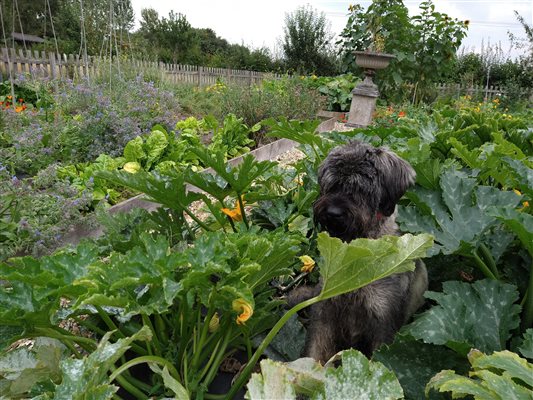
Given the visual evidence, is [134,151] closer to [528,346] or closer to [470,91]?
[528,346]

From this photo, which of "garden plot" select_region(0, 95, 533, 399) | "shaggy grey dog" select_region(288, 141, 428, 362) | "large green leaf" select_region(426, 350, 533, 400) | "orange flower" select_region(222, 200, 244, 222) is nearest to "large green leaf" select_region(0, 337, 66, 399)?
"garden plot" select_region(0, 95, 533, 399)

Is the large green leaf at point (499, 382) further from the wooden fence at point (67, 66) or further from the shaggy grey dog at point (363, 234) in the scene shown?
the wooden fence at point (67, 66)

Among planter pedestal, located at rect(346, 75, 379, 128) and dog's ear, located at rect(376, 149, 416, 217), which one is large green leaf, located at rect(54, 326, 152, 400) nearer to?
dog's ear, located at rect(376, 149, 416, 217)

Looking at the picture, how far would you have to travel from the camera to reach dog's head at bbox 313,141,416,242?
7.61 ft

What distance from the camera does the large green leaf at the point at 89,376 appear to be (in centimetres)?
113

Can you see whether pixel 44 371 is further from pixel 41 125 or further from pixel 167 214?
pixel 41 125

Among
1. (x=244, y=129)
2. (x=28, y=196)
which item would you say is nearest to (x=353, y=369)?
(x=28, y=196)

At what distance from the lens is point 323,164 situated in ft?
8.45

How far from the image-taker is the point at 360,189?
241 cm

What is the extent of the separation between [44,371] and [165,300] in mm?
617

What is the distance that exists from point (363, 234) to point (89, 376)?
1579 millimetres

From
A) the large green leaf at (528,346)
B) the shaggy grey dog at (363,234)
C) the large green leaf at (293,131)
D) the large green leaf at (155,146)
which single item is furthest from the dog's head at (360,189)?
the large green leaf at (155,146)

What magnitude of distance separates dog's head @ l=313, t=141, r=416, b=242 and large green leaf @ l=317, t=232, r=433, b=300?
2.59ft

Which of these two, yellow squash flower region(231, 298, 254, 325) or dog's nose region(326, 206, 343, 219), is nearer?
yellow squash flower region(231, 298, 254, 325)
